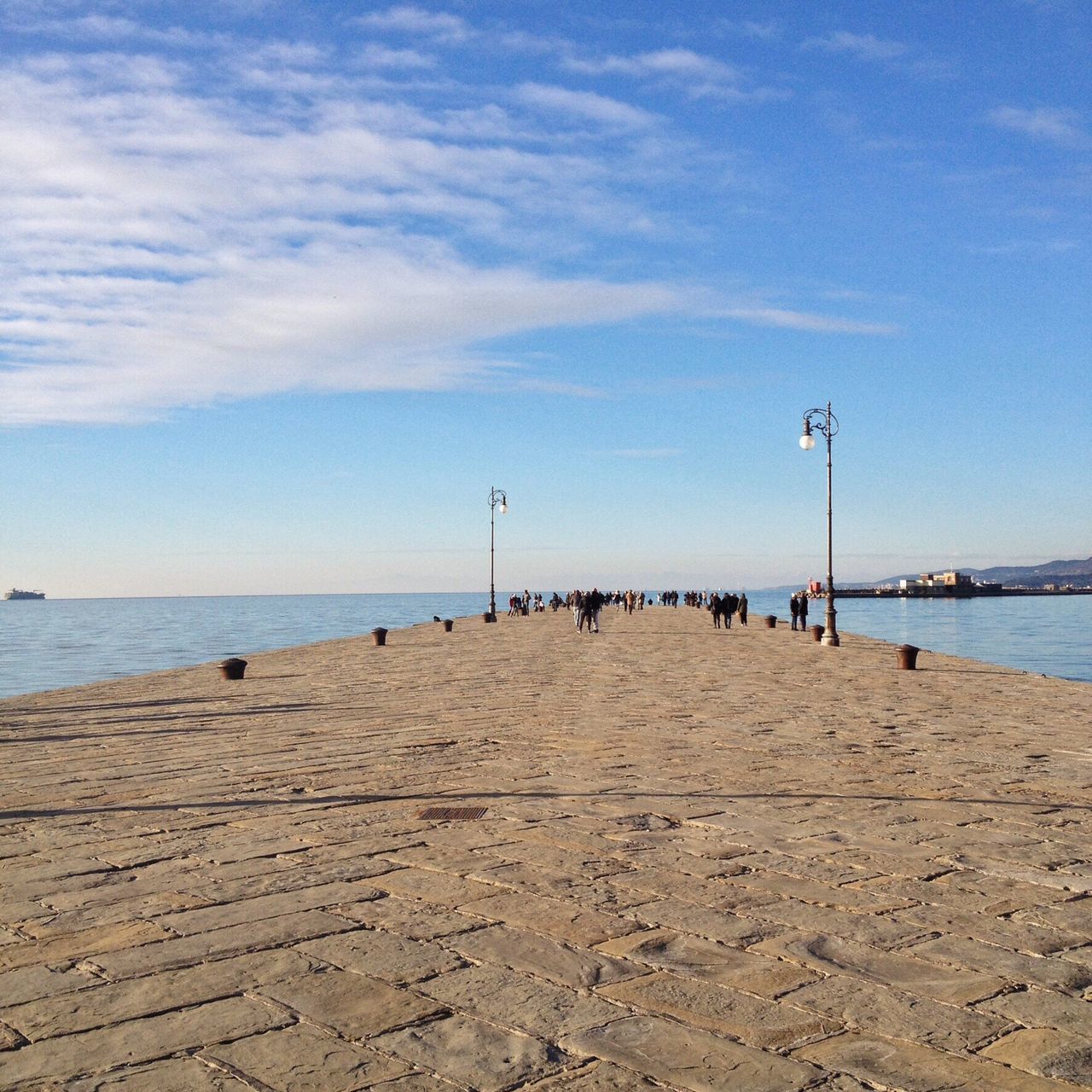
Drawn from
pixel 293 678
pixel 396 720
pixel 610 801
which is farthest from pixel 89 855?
pixel 293 678

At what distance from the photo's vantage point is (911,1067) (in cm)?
317

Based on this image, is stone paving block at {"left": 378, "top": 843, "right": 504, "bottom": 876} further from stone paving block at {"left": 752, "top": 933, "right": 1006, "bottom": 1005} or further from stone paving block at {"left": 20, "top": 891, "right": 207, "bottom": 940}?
stone paving block at {"left": 752, "top": 933, "right": 1006, "bottom": 1005}

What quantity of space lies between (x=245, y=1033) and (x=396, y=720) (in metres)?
8.75

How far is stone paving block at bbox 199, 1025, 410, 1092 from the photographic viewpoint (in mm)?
3088

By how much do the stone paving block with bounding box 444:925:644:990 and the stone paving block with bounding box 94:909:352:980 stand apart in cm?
61


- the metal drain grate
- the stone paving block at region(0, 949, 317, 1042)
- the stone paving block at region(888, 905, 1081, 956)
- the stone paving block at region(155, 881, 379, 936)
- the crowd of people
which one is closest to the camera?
the stone paving block at region(0, 949, 317, 1042)

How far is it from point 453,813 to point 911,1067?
157 inches

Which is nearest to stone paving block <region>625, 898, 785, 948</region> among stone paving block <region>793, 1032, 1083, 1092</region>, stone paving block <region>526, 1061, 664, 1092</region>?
stone paving block <region>793, 1032, 1083, 1092</region>

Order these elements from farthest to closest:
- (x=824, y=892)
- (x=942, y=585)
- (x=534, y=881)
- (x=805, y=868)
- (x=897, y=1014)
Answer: (x=942, y=585), (x=805, y=868), (x=534, y=881), (x=824, y=892), (x=897, y=1014)

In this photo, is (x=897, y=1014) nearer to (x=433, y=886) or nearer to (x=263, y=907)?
(x=433, y=886)

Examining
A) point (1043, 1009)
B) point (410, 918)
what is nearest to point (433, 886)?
point (410, 918)

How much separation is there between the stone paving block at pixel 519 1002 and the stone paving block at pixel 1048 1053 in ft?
4.06

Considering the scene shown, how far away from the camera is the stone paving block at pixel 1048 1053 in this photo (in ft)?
10.3

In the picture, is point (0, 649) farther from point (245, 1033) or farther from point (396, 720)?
point (245, 1033)
